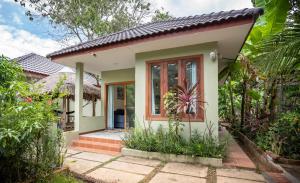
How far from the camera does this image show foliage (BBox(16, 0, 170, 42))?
1527 centimetres

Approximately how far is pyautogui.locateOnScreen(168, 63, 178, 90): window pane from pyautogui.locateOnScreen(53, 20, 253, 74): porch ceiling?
2.26 ft

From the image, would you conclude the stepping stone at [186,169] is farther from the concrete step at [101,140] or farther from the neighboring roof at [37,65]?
the neighboring roof at [37,65]

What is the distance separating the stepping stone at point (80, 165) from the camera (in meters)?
5.00

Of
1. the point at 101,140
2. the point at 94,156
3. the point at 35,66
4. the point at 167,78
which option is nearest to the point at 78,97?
the point at 101,140

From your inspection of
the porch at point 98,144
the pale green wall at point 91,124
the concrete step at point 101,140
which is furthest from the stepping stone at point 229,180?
the pale green wall at point 91,124

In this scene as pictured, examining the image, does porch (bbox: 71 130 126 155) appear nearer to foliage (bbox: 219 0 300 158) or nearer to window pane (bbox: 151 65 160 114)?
window pane (bbox: 151 65 160 114)

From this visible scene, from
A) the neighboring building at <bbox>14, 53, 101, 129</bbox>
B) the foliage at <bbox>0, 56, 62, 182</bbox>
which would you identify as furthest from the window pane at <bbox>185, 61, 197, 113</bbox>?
the neighboring building at <bbox>14, 53, 101, 129</bbox>

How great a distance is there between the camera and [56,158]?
14.1 feet

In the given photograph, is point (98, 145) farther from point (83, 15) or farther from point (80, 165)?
point (83, 15)

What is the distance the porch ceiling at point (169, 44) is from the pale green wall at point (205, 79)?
7.4 inches

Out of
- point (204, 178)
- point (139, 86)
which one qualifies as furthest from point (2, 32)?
point (204, 178)

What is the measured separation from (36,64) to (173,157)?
18141 mm

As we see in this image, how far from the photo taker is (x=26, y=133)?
3135mm

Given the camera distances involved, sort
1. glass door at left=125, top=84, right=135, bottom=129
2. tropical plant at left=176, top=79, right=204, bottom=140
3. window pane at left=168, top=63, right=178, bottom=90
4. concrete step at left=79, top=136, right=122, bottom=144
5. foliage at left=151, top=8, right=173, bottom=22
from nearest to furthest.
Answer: tropical plant at left=176, top=79, right=204, bottom=140 < window pane at left=168, top=63, right=178, bottom=90 < concrete step at left=79, top=136, right=122, bottom=144 < glass door at left=125, top=84, right=135, bottom=129 < foliage at left=151, top=8, right=173, bottom=22
